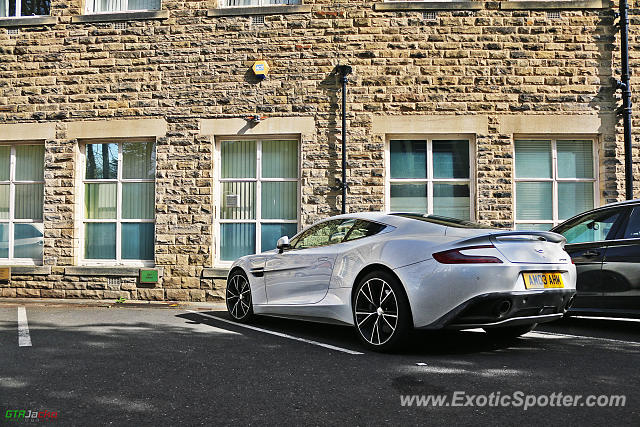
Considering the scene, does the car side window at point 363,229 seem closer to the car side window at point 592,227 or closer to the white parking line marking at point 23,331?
the car side window at point 592,227

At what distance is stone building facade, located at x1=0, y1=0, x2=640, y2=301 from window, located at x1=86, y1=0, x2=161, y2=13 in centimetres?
27

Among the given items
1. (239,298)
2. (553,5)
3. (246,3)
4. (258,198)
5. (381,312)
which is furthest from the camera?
(246,3)

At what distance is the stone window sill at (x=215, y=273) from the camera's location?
1006cm

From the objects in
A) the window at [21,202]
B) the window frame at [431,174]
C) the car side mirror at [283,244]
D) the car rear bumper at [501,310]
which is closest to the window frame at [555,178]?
the window frame at [431,174]

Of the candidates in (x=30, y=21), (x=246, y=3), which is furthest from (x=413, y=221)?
(x=30, y=21)

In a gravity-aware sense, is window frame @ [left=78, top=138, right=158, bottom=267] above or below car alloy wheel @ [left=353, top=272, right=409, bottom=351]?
above

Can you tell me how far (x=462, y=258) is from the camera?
4883 mm

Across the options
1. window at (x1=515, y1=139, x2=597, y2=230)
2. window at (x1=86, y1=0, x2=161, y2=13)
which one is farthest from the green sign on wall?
window at (x1=515, y1=139, x2=597, y2=230)

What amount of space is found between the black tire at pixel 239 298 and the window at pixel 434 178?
369cm

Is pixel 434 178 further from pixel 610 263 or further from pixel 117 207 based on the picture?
pixel 117 207

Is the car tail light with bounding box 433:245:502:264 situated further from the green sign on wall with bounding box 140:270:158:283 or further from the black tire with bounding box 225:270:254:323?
the green sign on wall with bounding box 140:270:158:283

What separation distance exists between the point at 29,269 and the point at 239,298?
17.5 feet

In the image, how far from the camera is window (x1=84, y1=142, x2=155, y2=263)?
10695 mm

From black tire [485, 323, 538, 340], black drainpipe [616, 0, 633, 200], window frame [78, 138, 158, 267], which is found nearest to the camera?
black tire [485, 323, 538, 340]
